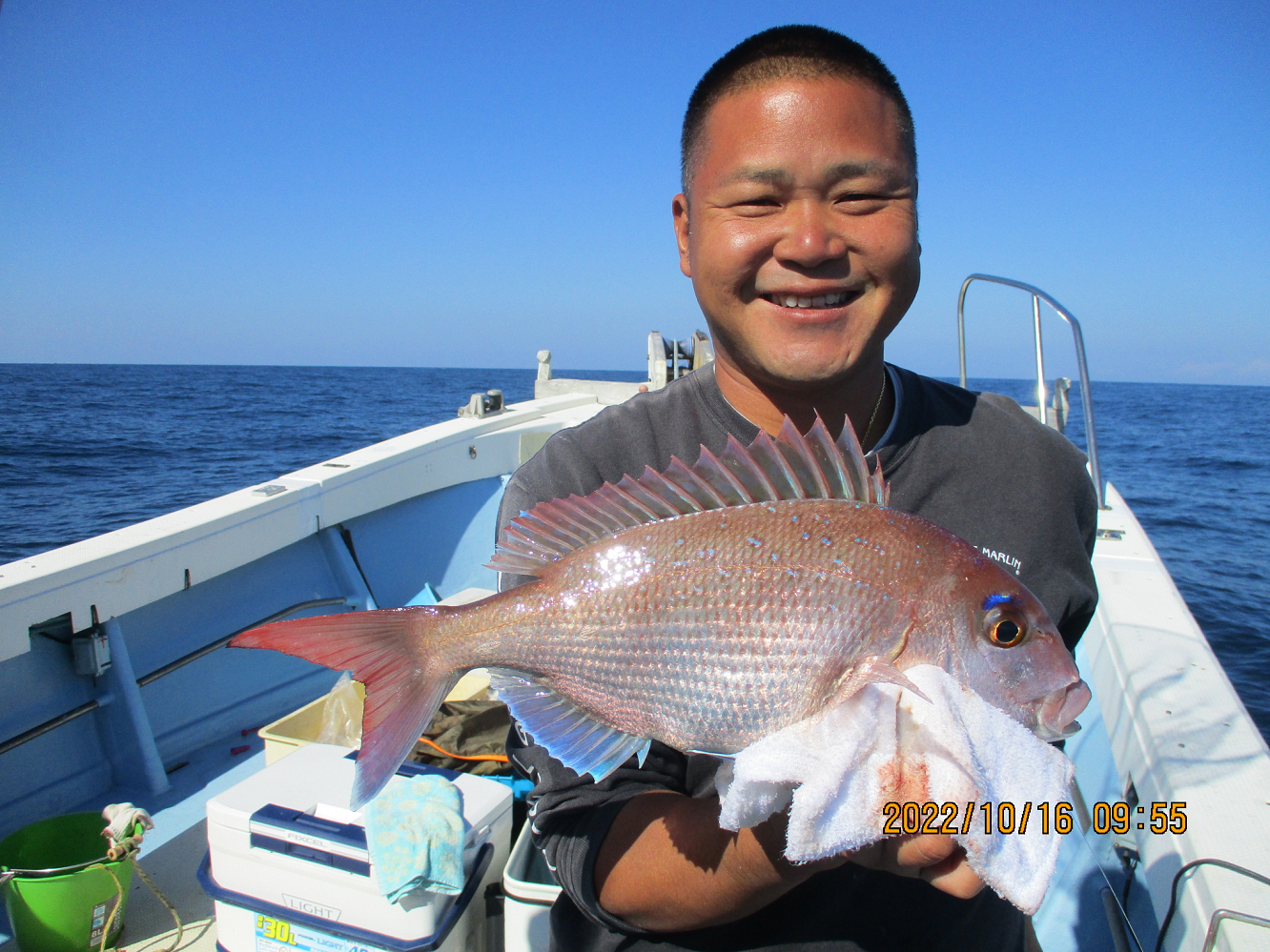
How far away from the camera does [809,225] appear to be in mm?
1411

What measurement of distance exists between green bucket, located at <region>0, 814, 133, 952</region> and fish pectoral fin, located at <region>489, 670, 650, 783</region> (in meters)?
2.32

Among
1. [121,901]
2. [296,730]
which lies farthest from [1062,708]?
[121,901]

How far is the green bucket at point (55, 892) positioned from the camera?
2502 mm

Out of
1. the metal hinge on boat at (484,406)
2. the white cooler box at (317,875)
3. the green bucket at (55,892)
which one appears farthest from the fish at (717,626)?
the metal hinge on boat at (484,406)

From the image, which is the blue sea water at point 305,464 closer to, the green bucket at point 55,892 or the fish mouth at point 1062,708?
the fish mouth at point 1062,708

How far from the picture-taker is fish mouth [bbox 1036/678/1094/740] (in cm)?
121

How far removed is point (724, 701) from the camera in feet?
3.74

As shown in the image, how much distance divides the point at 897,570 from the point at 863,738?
0.29 metres

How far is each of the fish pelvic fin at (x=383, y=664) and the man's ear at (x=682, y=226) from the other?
3.15ft

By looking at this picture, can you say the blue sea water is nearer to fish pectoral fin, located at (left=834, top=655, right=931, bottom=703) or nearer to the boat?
fish pectoral fin, located at (left=834, top=655, right=931, bottom=703)

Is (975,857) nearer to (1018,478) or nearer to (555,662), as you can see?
(555,662)

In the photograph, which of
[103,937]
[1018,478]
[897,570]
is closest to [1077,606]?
[1018,478]

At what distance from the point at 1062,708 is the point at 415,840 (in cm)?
175

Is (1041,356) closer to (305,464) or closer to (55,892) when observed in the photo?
(55,892)
